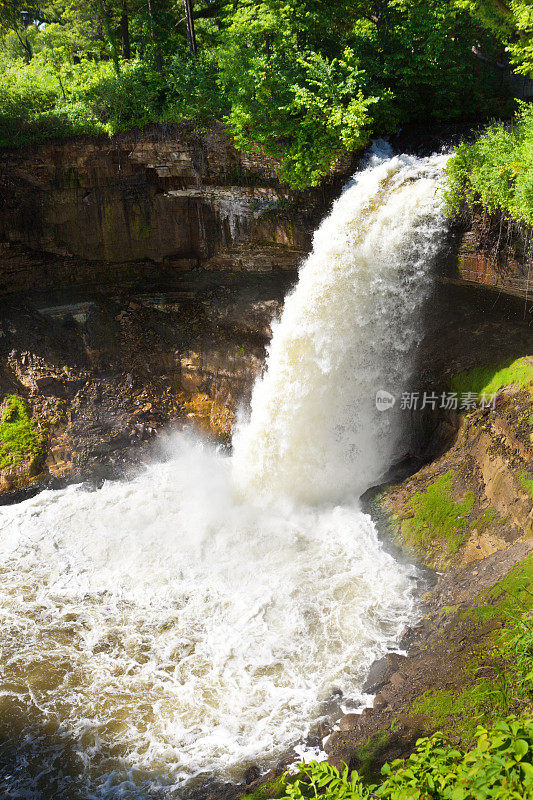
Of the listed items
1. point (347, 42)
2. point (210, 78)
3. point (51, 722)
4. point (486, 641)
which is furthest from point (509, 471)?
point (210, 78)

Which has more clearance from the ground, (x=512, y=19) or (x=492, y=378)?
(x=512, y=19)

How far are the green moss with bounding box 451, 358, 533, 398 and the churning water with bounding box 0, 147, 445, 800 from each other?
3.90ft

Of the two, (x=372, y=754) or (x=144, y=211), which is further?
(x=144, y=211)

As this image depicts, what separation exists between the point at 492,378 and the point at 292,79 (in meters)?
7.71

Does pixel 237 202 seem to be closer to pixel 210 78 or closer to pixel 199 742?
pixel 210 78

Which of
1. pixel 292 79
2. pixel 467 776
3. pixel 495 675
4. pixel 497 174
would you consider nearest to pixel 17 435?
pixel 292 79

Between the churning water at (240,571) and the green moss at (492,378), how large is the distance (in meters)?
1.19

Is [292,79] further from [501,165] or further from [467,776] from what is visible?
[467,776]

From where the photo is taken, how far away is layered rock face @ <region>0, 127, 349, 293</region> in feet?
40.5

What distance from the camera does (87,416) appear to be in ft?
42.5

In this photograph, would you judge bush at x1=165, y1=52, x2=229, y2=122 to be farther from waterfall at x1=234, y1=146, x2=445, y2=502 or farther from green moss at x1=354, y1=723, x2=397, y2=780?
green moss at x1=354, y1=723, x2=397, y2=780

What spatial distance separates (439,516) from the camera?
9.16 meters

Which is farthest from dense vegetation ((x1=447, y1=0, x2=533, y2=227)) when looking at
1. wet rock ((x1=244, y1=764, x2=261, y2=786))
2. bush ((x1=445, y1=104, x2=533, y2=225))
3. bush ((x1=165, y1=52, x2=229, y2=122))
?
wet rock ((x1=244, y1=764, x2=261, y2=786))

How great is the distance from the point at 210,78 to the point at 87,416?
→ 372 inches
